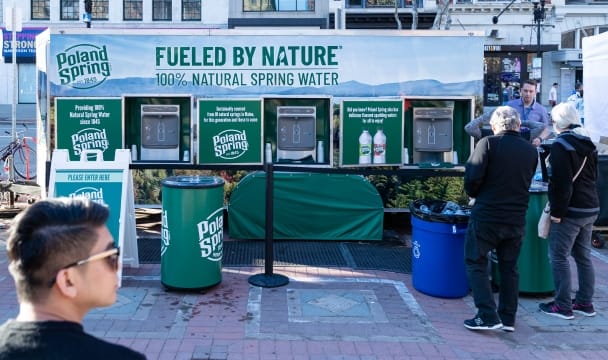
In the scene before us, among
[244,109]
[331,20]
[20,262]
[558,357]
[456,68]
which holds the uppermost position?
[331,20]

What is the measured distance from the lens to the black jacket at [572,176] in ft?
17.6

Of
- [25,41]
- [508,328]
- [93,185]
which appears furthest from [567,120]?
[25,41]

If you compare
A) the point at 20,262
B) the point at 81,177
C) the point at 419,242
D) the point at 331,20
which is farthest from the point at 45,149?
the point at 331,20

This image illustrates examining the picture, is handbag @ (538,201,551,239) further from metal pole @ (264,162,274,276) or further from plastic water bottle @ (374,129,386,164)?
plastic water bottle @ (374,129,386,164)

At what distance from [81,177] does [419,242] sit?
11.1 ft

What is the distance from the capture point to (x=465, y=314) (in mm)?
5840

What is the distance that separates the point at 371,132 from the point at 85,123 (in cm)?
374

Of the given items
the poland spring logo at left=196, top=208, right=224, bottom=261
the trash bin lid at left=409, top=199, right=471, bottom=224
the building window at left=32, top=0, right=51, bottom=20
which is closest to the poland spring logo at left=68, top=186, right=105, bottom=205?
the poland spring logo at left=196, top=208, right=224, bottom=261

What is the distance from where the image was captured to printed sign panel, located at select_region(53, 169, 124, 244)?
21.6ft

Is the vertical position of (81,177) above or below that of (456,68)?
below

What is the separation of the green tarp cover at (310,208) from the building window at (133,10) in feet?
78.9

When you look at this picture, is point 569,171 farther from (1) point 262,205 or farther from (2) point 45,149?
(2) point 45,149

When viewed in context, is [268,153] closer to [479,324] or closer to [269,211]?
[269,211]

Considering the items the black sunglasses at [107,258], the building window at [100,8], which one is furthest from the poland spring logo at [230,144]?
the building window at [100,8]
